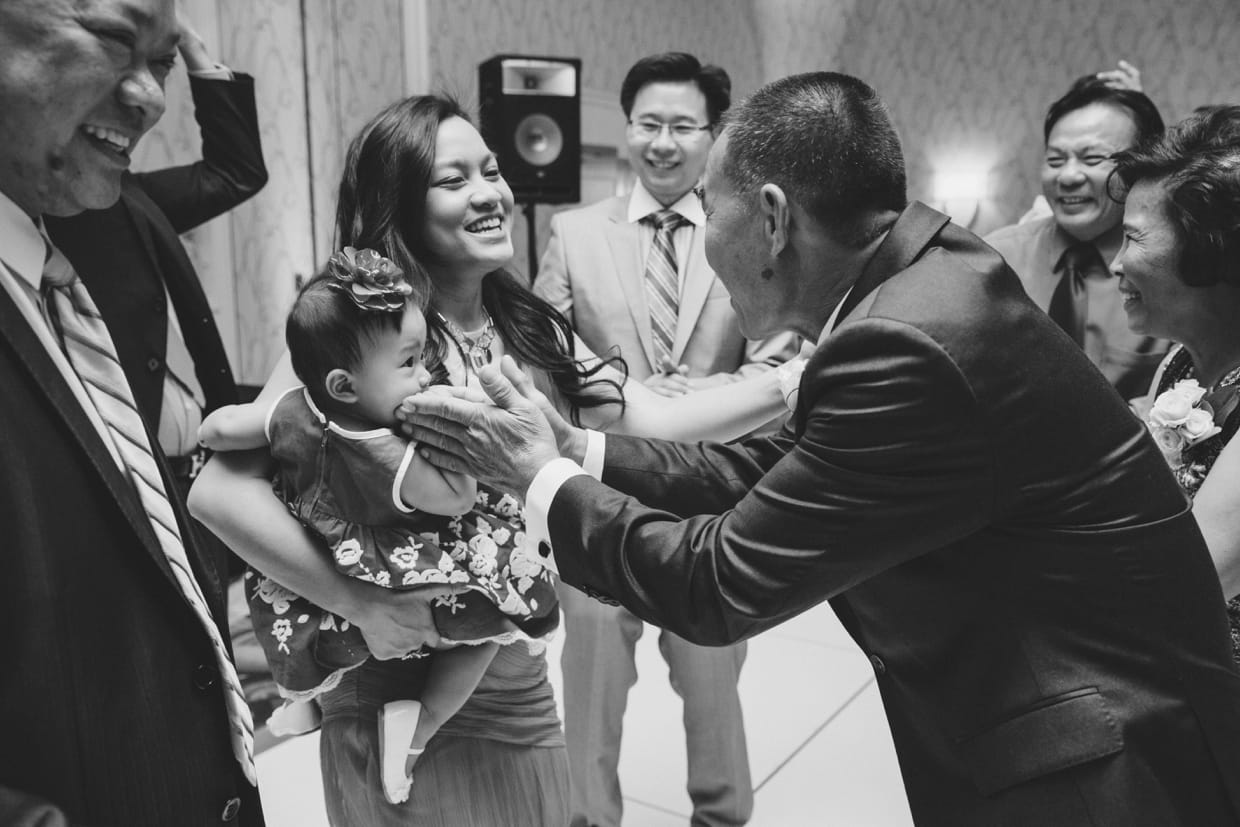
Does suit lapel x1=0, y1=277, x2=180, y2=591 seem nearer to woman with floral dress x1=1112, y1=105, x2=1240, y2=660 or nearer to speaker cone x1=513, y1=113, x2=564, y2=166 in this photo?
woman with floral dress x1=1112, y1=105, x2=1240, y2=660

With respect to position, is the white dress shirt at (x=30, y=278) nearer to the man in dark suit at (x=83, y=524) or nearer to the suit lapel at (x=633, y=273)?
the man in dark suit at (x=83, y=524)

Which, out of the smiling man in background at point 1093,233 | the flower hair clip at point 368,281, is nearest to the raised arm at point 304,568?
the flower hair clip at point 368,281

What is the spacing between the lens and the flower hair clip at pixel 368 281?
136cm

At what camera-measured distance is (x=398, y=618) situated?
4.76ft

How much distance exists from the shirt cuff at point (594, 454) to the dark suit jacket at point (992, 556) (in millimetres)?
285

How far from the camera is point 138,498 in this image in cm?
93

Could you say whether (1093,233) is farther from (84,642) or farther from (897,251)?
(84,642)

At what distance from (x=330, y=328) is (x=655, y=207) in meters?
1.62

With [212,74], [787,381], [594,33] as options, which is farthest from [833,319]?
[594,33]

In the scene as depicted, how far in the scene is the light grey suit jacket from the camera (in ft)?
8.86

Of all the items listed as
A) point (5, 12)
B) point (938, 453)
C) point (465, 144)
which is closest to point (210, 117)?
point (465, 144)

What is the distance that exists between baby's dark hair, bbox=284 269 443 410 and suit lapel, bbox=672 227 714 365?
4.49ft

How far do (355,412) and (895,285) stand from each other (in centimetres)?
78

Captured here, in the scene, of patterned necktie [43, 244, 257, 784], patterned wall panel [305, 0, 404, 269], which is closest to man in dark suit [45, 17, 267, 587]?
patterned necktie [43, 244, 257, 784]
